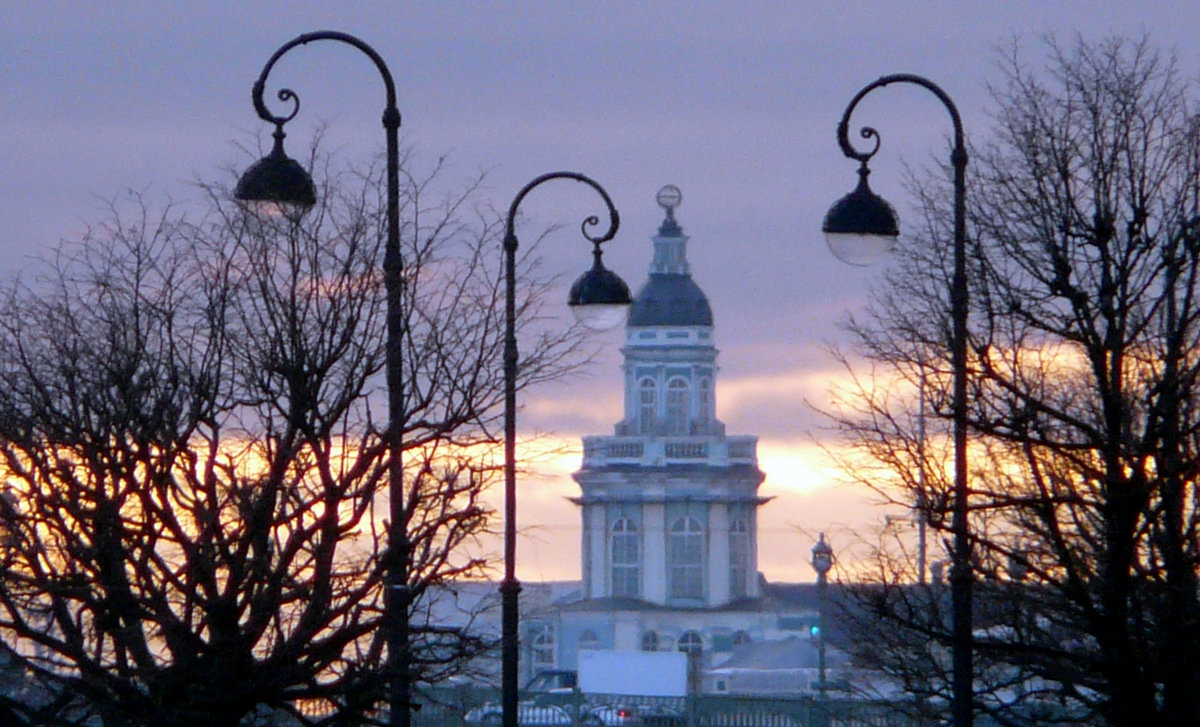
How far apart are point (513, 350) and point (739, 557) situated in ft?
255

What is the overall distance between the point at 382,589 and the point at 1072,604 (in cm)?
560

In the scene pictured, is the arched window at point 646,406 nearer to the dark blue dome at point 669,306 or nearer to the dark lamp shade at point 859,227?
the dark blue dome at point 669,306

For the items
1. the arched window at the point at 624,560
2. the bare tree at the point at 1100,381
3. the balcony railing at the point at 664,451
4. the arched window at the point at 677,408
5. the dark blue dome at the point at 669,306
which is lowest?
the bare tree at the point at 1100,381

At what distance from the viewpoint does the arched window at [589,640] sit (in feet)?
300

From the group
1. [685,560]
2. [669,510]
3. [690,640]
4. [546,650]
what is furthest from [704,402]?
[546,650]

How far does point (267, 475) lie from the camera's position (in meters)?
18.6

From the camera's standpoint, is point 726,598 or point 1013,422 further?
point 726,598

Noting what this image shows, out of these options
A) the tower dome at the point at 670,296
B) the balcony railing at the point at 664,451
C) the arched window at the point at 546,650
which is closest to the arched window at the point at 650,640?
the arched window at the point at 546,650

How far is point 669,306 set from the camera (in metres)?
92.4

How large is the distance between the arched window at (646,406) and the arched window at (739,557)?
5.19 metres

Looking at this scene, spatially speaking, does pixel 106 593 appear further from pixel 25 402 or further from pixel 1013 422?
pixel 1013 422

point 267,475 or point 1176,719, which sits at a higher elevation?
point 267,475

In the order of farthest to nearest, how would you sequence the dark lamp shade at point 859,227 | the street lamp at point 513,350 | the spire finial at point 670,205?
1. the spire finial at point 670,205
2. the street lamp at point 513,350
3. the dark lamp shade at point 859,227

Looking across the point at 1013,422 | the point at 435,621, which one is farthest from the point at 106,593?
the point at 1013,422
